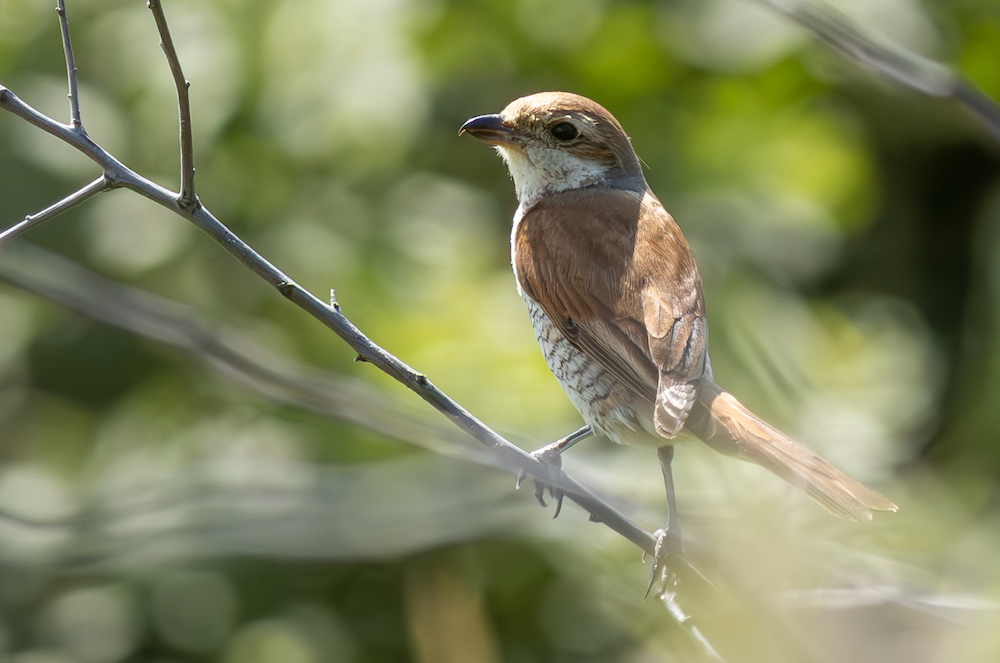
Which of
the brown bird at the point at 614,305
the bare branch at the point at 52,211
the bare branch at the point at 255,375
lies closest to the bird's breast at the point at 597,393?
the brown bird at the point at 614,305

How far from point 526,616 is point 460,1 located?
8.29 feet

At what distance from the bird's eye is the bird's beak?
0.15 meters

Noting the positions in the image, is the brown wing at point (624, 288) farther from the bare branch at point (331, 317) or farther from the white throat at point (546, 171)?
the bare branch at point (331, 317)

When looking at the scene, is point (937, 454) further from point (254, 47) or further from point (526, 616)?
point (254, 47)

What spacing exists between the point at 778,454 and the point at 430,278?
1.77 meters

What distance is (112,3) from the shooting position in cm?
399

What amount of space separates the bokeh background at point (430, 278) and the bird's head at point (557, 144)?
27.1 inches

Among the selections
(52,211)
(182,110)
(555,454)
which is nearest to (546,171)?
(555,454)

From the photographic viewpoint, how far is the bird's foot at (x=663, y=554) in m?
2.32

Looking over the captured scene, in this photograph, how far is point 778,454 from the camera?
221 cm

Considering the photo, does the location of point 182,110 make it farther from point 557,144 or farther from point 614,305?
point 557,144

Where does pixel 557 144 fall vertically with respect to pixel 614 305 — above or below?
above

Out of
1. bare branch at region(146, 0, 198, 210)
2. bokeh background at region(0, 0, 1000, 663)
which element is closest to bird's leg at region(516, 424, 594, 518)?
bokeh background at region(0, 0, 1000, 663)

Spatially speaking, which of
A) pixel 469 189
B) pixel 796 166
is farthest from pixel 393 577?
pixel 796 166
